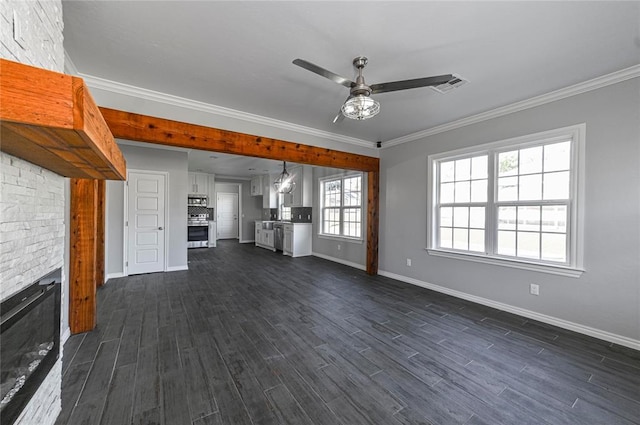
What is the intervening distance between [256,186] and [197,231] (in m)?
2.65

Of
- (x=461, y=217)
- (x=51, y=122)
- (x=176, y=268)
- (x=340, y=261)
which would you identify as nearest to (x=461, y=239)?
(x=461, y=217)

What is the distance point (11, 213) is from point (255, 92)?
2.39 meters

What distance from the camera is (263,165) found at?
734cm

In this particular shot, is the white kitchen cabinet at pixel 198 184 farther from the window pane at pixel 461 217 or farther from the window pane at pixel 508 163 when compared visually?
the window pane at pixel 508 163

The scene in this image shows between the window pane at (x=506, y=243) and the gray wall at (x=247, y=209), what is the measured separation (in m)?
8.30

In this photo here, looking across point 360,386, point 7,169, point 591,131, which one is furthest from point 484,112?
point 7,169

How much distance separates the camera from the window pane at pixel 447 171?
4.09m

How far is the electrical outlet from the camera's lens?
3.04 meters

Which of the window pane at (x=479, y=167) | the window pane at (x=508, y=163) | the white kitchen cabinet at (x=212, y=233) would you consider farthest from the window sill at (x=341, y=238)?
the white kitchen cabinet at (x=212, y=233)

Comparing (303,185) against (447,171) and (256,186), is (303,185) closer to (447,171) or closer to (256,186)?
(256,186)

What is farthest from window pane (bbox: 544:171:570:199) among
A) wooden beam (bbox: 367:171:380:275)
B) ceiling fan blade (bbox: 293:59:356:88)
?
ceiling fan blade (bbox: 293:59:356:88)

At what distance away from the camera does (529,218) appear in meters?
3.19

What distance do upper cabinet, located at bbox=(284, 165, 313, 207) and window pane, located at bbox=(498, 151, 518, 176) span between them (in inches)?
181

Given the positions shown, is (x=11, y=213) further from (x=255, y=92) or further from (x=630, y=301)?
(x=630, y=301)
